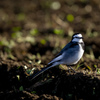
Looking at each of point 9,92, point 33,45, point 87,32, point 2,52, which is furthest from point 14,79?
point 87,32

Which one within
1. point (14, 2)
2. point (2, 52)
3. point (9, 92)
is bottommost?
point (9, 92)

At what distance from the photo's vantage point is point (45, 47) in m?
6.86

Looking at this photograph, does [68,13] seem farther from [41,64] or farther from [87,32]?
[41,64]

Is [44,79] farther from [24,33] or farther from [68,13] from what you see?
[68,13]

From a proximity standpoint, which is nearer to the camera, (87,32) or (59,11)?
(87,32)

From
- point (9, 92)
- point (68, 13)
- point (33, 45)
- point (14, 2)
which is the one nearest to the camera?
point (9, 92)

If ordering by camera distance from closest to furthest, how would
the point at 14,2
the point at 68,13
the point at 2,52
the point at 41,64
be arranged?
the point at 41,64
the point at 2,52
the point at 68,13
the point at 14,2

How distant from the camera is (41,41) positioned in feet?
23.2

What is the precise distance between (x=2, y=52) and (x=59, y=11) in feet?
12.3

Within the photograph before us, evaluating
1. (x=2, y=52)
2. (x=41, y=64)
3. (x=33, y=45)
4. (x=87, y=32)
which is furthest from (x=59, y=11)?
(x=41, y=64)

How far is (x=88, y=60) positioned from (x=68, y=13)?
4052mm

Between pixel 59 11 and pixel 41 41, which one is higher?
pixel 59 11

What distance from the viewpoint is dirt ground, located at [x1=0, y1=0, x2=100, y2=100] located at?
166 inches

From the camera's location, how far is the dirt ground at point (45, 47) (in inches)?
166
